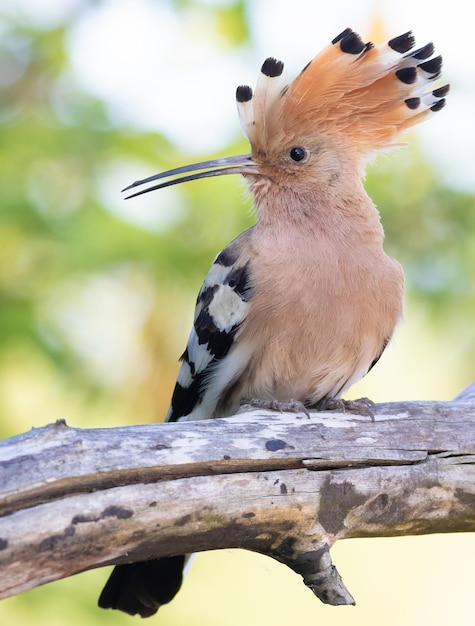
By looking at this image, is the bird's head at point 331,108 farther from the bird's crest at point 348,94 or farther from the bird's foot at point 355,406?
the bird's foot at point 355,406

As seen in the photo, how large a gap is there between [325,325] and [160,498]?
2.45ft

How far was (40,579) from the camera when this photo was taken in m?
1.67

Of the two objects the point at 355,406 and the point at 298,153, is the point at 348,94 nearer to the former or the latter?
the point at 298,153

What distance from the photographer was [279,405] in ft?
7.34

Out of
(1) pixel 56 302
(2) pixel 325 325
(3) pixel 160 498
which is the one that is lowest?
(3) pixel 160 498

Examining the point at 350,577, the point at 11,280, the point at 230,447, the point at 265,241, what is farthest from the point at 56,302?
the point at 350,577

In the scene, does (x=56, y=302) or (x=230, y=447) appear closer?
(x=230, y=447)

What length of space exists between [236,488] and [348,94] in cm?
123

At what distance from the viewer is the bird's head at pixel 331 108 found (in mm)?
2514

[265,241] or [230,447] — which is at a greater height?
[265,241]

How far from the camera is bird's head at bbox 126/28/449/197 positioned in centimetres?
251

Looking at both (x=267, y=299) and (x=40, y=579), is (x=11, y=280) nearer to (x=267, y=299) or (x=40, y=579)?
(x=267, y=299)

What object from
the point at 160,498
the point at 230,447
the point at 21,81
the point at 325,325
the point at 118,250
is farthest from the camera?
the point at 21,81

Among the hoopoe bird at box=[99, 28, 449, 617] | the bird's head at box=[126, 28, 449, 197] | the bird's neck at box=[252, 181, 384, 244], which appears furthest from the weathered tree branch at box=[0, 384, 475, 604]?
the bird's head at box=[126, 28, 449, 197]
